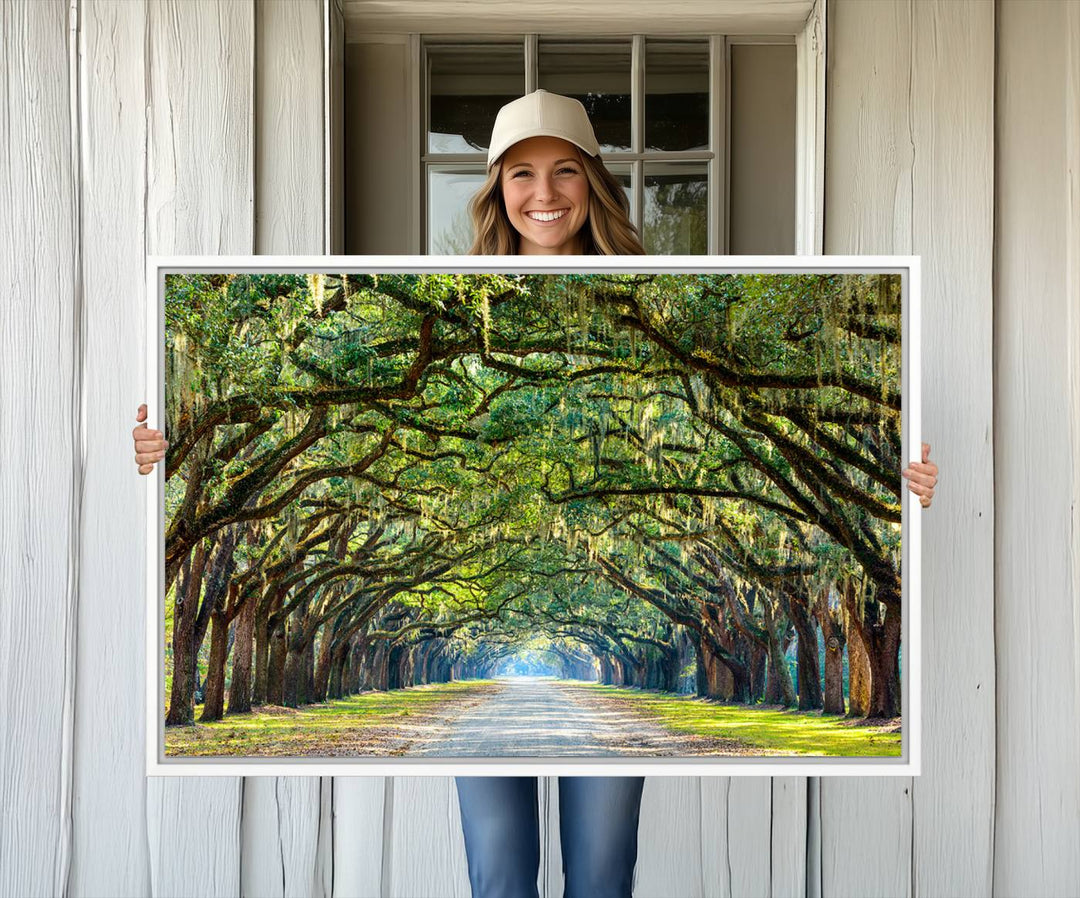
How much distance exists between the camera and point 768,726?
5.83 feet

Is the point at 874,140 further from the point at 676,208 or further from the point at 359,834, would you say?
the point at 359,834

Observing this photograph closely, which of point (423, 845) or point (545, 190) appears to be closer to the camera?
point (545, 190)

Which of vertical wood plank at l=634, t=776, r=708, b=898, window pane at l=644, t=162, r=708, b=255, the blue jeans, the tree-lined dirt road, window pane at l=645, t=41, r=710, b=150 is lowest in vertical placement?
vertical wood plank at l=634, t=776, r=708, b=898
